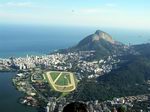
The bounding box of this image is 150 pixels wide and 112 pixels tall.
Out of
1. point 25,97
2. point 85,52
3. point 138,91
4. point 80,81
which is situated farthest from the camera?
point 85,52

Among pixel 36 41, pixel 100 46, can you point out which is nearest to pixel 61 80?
pixel 100 46

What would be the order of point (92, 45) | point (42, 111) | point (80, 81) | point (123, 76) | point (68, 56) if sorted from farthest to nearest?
point (92, 45) → point (68, 56) → point (123, 76) → point (80, 81) → point (42, 111)

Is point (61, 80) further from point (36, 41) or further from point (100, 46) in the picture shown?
point (36, 41)

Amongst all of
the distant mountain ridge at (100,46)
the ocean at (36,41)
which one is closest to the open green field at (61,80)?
the distant mountain ridge at (100,46)

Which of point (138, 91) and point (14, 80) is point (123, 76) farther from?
point (14, 80)

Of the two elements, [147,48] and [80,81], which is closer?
[80,81]

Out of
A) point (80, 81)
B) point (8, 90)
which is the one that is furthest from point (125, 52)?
point (8, 90)

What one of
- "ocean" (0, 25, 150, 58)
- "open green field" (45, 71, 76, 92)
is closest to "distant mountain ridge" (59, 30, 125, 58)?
"ocean" (0, 25, 150, 58)
